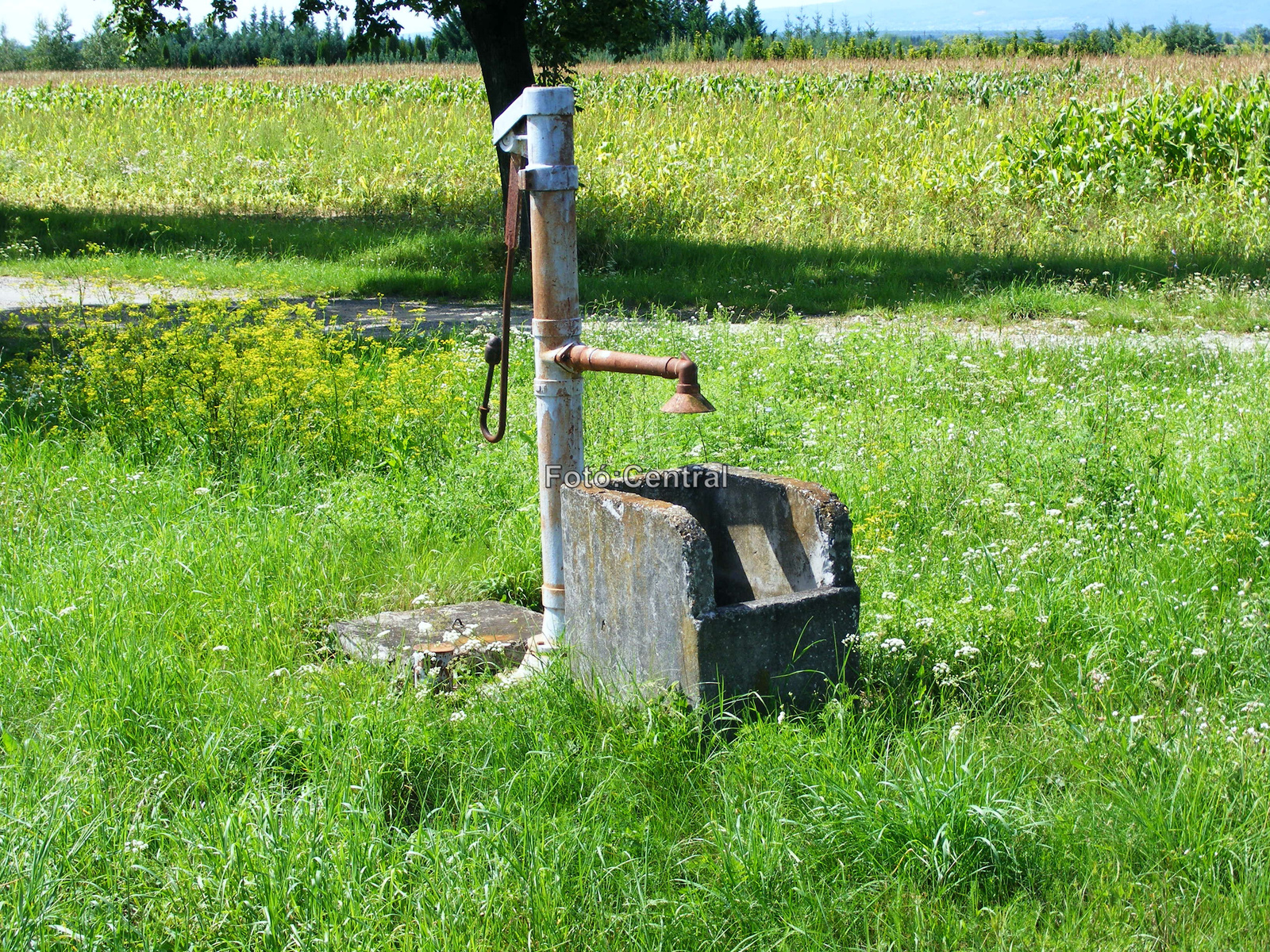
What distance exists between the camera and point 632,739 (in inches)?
107

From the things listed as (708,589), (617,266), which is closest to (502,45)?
(617,266)

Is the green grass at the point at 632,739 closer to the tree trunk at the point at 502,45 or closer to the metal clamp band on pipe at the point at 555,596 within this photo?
the metal clamp band on pipe at the point at 555,596

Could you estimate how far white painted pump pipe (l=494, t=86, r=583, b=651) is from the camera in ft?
9.72

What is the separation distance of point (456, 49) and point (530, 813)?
54.6 m

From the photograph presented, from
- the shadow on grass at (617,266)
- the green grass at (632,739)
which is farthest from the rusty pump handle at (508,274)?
the shadow on grass at (617,266)

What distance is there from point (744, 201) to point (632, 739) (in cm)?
1217

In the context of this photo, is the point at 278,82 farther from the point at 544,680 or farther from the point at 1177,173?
the point at 544,680

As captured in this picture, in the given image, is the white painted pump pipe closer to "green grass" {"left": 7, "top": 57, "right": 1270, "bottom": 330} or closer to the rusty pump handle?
the rusty pump handle

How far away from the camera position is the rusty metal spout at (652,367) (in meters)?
2.61

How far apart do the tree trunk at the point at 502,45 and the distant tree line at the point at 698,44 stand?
23205 millimetres

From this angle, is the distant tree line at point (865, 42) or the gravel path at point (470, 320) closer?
the gravel path at point (470, 320)

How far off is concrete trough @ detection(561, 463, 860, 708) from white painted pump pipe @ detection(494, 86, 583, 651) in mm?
125

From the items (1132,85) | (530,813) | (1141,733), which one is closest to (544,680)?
(530,813)

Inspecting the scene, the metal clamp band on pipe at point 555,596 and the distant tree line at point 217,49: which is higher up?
the distant tree line at point 217,49
